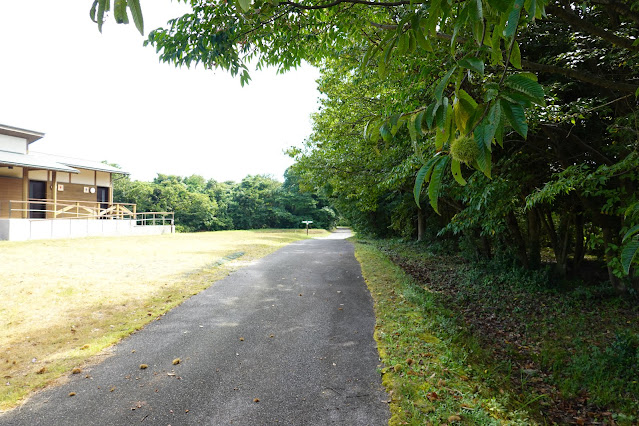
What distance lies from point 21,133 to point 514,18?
74.9 feet

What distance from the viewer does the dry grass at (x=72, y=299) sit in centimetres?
398

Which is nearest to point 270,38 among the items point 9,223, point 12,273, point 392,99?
point 392,99

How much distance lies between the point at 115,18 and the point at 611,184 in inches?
299

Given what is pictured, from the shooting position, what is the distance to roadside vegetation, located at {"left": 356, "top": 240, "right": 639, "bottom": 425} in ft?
10.9

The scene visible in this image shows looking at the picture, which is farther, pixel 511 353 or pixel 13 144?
pixel 13 144

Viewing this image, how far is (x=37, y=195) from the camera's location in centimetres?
1859

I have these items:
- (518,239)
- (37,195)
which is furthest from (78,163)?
(518,239)

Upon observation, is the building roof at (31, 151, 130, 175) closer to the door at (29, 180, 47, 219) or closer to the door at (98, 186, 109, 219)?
the door at (98, 186, 109, 219)

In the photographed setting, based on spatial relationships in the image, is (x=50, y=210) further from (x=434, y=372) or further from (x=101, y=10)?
(x=101, y=10)

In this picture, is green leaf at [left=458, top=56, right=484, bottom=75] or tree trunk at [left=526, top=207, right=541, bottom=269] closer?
green leaf at [left=458, top=56, right=484, bottom=75]

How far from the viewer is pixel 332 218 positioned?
46.2 meters

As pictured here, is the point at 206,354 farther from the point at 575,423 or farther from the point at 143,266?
the point at 143,266

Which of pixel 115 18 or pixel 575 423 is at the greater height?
pixel 115 18

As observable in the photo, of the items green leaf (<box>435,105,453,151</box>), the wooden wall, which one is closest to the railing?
the wooden wall
